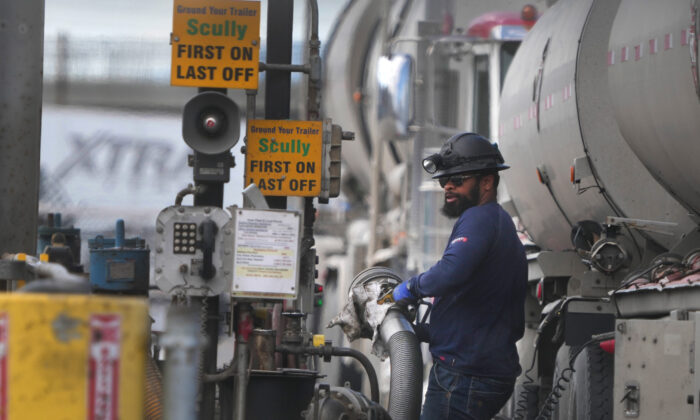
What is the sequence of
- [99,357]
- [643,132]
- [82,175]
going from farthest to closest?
1. [82,175]
2. [643,132]
3. [99,357]

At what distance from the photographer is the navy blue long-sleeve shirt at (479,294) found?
5652mm

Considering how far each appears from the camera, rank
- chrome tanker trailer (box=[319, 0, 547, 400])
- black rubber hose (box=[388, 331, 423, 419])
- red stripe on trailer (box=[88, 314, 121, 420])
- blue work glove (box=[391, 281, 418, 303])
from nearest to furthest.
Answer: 1. red stripe on trailer (box=[88, 314, 121, 420])
2. blue work glove (box=[391, 281, 418, 303])
3. black rubber hose (box=[388, 331, 423, 419])
4. chrome tanker trailer (box=[319, 0, 547, 400])

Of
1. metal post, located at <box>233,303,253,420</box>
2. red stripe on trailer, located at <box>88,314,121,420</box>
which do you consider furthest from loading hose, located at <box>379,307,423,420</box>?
red stripe on trailer, located at <box>88,314,121,420</box>

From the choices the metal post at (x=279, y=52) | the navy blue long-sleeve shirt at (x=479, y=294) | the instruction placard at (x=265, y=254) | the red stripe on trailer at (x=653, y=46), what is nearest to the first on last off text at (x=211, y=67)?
the metal post at (x=279, y=52)

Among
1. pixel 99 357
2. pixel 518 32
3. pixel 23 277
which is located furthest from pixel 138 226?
pixel 99 357

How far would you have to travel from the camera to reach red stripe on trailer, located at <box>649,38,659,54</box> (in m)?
6.06

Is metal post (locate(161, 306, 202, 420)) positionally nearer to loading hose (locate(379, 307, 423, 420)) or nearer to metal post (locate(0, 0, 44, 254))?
loading hose (locate(379, 307, 423, 420))

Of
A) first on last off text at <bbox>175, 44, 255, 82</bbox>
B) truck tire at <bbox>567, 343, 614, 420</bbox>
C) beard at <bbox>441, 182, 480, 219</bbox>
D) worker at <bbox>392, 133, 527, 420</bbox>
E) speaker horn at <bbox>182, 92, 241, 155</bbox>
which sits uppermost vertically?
first on last off text at <bbox>175, 44, 255, 82</bbox>

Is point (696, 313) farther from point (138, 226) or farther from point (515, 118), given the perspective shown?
point (138, 226)

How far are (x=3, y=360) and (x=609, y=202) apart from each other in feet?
16.9

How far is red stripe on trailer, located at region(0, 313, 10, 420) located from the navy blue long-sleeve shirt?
2946 millimetres

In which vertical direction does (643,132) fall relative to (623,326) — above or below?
above

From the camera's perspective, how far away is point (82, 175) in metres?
17.0

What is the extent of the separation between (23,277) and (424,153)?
32.2 feet
